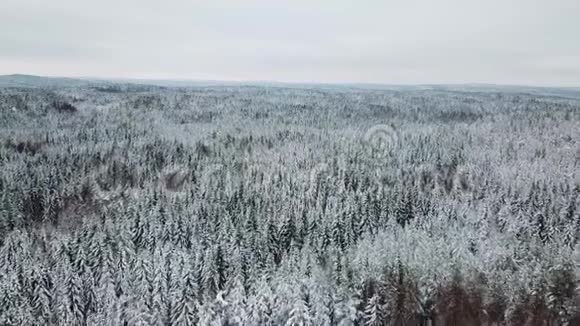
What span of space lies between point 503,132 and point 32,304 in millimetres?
182107

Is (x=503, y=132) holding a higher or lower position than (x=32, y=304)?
higher

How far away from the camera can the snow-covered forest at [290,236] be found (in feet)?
147

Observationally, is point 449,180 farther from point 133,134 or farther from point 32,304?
point 133,134

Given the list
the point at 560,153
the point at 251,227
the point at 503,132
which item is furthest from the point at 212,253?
the point at 503,132

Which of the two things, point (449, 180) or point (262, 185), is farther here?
point (449, 180)

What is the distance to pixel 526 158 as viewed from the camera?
13425 cm

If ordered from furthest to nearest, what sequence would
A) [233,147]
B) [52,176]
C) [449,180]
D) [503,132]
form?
[503,132] < [233,147] < [449,180] < [52,176]

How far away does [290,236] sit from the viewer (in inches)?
2665

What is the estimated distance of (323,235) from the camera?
6669cm

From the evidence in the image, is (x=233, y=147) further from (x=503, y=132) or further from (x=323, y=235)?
(x=503, y=132)

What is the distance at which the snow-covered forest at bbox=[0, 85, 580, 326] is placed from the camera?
44812 mm

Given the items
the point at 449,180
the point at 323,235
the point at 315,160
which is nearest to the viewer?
the point at 323,235

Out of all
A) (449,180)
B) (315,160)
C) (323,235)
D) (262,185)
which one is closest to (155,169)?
(262,185)

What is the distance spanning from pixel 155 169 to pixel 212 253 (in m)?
81.8
